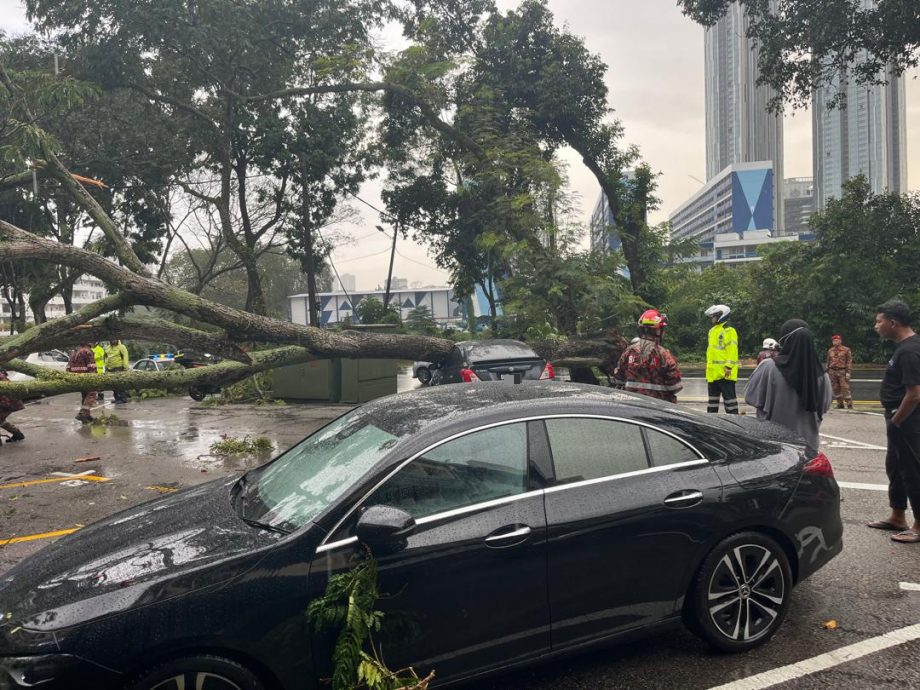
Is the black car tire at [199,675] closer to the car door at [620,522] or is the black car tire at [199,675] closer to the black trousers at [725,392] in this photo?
the car door at [620,522]

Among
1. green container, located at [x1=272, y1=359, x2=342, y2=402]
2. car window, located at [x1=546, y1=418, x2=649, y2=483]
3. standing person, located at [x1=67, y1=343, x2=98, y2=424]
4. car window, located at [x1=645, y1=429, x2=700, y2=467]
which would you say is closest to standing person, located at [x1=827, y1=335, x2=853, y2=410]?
green container, located at [x1=272, y1=359, x2=342, y2=402]

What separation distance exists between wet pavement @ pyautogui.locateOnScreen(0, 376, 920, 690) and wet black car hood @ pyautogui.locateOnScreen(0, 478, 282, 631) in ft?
4.54

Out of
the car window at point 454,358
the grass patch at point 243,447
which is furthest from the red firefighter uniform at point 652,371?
the grass patch at point 243,447

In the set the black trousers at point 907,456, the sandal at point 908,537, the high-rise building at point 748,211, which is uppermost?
the high-rise building at point 748,211

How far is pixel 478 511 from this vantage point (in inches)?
121

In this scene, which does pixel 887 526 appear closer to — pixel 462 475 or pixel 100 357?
pixel 462 475

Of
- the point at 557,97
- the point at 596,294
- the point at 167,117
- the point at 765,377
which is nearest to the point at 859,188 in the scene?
the point at 557,97

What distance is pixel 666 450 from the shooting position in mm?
3553

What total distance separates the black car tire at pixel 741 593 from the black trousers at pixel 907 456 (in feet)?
6.31

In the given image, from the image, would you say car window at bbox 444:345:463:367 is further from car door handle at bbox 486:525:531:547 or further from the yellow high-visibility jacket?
the yellow high-visibility jacket

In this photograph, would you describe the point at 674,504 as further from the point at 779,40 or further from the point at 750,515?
the point at 779,40

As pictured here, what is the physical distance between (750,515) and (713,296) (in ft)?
84.7

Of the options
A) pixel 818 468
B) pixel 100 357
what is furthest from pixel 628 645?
pixel 100 357

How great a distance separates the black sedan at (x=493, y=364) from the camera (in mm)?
10492
